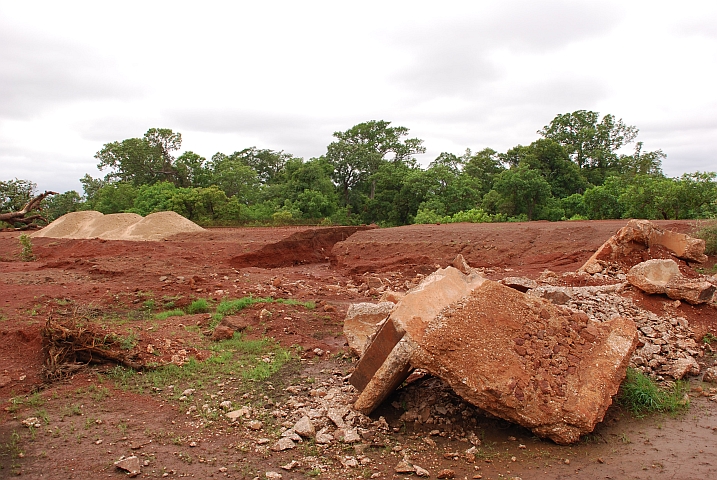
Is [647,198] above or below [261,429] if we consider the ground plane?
above

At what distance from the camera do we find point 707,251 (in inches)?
493

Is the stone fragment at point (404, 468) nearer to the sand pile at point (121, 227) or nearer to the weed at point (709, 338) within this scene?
the weed at point (709, 338)

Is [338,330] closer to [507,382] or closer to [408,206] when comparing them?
[507,382]

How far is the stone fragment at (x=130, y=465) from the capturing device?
13.0ft

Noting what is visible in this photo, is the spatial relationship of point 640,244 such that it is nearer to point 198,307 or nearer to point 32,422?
point 198,307

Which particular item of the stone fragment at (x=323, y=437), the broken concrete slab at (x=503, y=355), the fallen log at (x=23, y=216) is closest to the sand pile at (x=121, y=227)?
the fallen log at (x=23, y=216)

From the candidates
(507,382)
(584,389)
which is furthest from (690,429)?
(507,382)

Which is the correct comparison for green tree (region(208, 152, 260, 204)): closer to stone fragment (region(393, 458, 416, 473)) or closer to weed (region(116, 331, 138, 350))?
weed (region(116, 331, 138, 350))

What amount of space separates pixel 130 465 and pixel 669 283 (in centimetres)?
760

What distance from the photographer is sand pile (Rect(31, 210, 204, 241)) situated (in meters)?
24.0

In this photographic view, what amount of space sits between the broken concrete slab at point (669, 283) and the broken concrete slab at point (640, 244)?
2102 millimetres

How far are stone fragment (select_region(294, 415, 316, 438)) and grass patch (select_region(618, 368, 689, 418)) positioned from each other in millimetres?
3198

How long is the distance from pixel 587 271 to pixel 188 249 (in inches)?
526

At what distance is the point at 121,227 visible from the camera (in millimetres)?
25547
